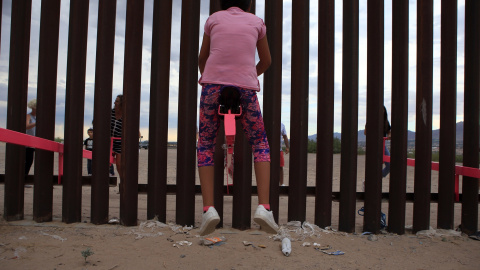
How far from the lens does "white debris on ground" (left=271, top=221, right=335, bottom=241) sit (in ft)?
11.4

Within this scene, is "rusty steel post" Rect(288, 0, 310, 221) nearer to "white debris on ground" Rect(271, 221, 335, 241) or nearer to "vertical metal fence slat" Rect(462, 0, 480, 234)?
"white debris on ground" Rect(271, 221, 335, 241)

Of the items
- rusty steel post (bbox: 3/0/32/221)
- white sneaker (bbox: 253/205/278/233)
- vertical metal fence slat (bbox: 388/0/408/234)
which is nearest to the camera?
white sneaker (bbox: 253/205/278/233)

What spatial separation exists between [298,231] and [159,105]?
66.4 inches

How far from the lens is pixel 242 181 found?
12.0ft

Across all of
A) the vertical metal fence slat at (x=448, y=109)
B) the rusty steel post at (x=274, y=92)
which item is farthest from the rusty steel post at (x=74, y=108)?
the vertical metal fence slat at (x=448, y=109)

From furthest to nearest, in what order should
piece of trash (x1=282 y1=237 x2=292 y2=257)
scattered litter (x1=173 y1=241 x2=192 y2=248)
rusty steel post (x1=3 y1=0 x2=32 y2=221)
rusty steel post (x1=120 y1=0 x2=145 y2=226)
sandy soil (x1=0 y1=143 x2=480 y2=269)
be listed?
rusty steel post (x1=3 y1=0 x2=32 y2=221) < rusty steel post (x1=120 y1=0 x2=145 y2=226) < scattered litter (x1=173 y1=241 x2=192 y2=248) < piece of trash (x1=282 y1=237 x2=292 y2=257) < sandy soil (x1=0 y1=143 x2=480 y2=269)

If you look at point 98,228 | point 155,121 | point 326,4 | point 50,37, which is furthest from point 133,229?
point 326,4

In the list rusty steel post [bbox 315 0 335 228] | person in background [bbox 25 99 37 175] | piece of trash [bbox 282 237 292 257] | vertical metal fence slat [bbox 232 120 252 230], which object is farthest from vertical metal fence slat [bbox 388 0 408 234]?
person in background [bbox 25 99 37 175]

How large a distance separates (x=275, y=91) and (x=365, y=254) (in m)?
A: 1.58

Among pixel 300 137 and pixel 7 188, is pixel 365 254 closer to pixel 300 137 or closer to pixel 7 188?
pixel 300 137

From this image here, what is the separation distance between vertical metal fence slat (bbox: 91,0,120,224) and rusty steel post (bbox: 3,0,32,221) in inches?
31.6

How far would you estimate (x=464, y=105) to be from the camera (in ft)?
13.2

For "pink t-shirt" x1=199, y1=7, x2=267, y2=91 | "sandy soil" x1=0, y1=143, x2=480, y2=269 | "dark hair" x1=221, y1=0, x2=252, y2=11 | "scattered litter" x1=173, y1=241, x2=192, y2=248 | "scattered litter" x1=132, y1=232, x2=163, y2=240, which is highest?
"dark hair" x1=221, y1=0, x2=252, y2=11

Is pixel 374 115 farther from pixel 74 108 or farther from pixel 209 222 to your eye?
pixel 74 108
